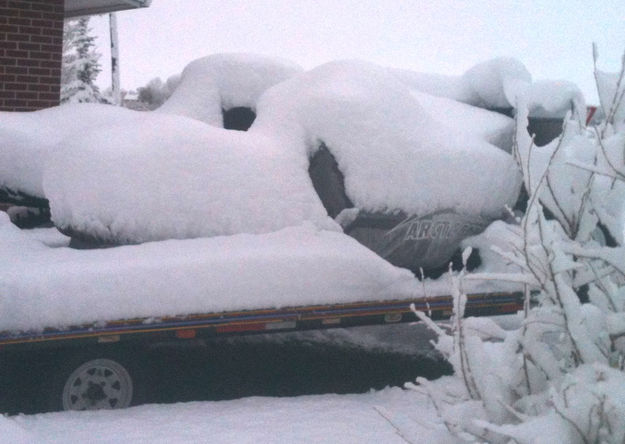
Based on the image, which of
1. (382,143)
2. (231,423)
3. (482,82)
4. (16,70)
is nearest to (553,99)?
(482,82)

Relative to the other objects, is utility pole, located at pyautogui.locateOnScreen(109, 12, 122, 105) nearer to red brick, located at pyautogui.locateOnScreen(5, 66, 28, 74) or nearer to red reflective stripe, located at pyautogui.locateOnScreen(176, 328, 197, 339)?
red brick, located at pyautogui.locateOnScreen(5, 66, 28, 74)

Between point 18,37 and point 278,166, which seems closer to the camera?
point 278,166

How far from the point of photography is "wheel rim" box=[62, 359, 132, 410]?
4.24 meters

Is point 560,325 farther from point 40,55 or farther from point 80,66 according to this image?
point 80,66

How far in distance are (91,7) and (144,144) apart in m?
6.95

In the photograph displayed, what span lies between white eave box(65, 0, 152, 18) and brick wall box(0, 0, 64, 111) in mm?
1589

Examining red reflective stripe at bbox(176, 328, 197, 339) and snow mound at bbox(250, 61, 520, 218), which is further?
snow mound at bbox(250, 61, 520, 218)

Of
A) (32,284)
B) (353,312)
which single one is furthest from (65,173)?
(353,312)

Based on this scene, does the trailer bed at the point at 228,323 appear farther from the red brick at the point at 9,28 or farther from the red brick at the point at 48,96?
the red brick at the point at 9,28

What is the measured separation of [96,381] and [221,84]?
3307 millimetres

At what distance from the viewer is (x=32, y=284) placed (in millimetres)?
4043

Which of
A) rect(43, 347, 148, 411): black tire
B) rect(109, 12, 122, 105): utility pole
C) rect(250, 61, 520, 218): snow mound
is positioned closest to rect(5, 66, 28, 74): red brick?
rect(250, 61, 520, 218): snow mound

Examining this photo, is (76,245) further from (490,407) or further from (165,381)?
(490,407)

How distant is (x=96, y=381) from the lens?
14.2 ft
